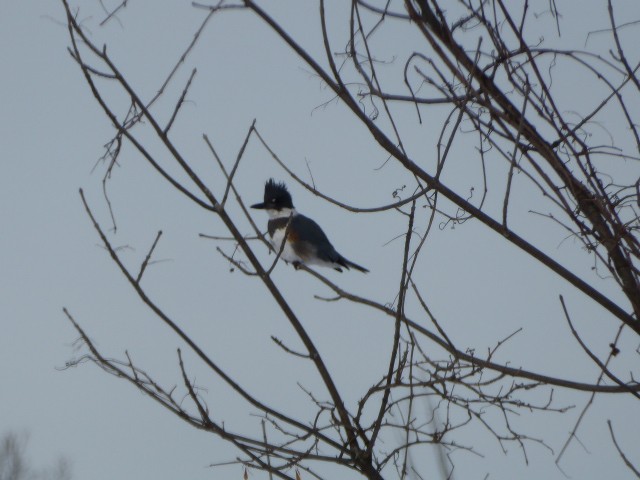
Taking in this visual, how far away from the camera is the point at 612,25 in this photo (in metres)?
1.53

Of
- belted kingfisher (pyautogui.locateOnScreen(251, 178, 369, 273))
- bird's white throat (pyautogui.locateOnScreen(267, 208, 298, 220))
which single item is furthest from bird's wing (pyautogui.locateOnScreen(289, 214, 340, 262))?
bird's white throat (pyautogui.locateOnScreen(267, 208, 298, 220))

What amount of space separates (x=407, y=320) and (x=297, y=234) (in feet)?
14.1

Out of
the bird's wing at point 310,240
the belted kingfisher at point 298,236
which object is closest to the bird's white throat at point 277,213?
the belted kingfisher at point 298,236

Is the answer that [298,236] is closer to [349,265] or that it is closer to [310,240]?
[310,240]

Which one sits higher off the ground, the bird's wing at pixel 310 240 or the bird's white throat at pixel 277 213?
the bird's white throat at pixel 277 213

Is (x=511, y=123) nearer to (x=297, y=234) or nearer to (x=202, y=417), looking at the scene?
(x=202, y=417)

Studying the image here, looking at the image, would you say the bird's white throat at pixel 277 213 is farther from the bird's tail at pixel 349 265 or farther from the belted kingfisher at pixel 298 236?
the bird's tail at pixel 349 265

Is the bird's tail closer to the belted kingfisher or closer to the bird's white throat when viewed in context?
the belted kingfisher

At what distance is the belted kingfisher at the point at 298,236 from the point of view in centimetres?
579

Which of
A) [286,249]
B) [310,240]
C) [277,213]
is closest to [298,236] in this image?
[310,240]

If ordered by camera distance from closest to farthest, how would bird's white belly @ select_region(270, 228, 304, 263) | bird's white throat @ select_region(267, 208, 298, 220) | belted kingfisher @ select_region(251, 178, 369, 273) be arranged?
bird's white belly @ select_region(270, 228, 304, 263), belted kingfisher @ select_region(251, 178, 369, 273), bird's white throat @ select_region(267, 208, 298, 220)

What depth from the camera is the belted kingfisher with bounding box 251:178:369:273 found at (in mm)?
5793

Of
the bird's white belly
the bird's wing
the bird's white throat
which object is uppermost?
the bird's white throat

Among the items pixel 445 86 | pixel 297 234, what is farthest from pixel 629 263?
pixel 297 234
